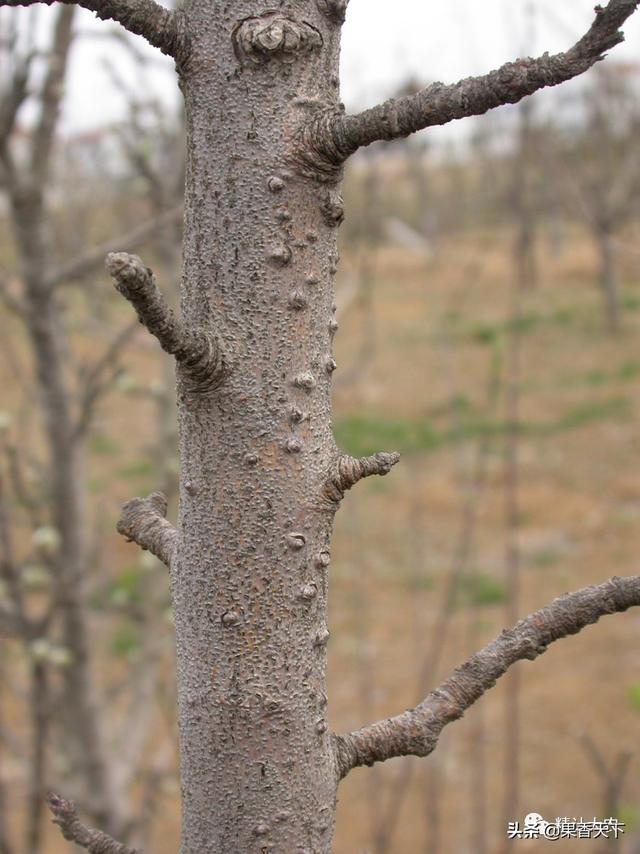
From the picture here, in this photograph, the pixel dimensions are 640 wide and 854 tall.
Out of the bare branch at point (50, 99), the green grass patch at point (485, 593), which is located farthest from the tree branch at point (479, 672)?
the green grass patch at point (485, 593)

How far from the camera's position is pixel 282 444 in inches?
26.0

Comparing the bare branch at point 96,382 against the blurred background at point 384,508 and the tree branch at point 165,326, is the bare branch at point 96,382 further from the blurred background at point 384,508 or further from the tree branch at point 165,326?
the tree branch at point 165,326

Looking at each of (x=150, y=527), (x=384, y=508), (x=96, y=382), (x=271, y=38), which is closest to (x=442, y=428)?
(x=384, y=508)

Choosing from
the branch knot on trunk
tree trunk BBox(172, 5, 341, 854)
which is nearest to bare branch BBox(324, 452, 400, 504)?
tree trunk BBox(172, 5, 341, 854)

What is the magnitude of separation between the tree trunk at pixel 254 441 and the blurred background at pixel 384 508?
0.14 metres

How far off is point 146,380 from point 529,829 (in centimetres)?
940

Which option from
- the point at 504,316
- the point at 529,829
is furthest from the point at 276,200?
the point at 504,316

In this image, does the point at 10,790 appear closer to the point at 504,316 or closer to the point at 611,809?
the point at 611,809

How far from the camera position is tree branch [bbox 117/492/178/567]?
74 cm

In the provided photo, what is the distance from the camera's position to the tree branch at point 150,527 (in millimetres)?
737

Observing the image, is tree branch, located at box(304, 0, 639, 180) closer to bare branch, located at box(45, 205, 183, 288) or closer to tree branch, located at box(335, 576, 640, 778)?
tree branch, located at box(335, 576, 640, 778)

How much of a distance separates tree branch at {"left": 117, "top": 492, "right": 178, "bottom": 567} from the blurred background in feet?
0.91

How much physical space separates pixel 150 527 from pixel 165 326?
242 millimetres

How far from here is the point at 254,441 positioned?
66 centimetres
